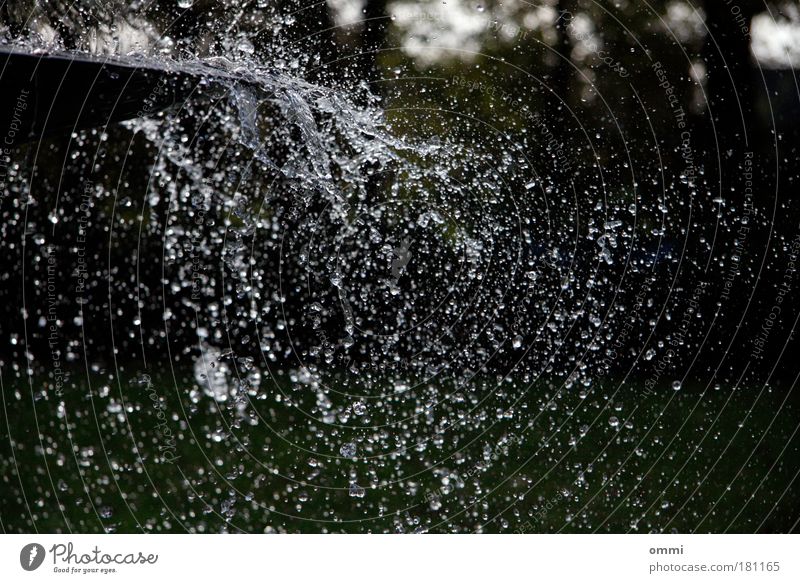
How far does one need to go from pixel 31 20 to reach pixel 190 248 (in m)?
1.08

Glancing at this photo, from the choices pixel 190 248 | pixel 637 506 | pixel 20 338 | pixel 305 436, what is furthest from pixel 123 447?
pixel 637 506

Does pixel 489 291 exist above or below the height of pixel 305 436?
above

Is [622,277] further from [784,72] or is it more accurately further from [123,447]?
[123,447]

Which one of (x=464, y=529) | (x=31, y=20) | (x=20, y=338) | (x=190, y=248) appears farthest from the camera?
(x=20, y=338)

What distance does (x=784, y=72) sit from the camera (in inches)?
70.1

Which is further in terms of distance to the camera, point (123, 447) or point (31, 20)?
point (123, 447)
